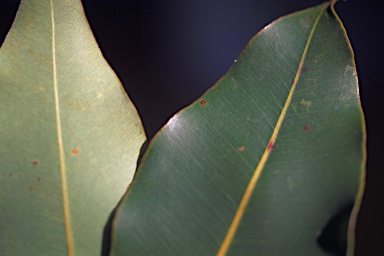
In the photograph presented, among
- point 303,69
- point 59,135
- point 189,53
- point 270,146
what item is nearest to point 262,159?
point 270,146

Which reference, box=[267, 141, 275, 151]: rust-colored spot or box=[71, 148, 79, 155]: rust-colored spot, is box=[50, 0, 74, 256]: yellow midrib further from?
box=[267, 141, 275, 151]: rust-colored spot

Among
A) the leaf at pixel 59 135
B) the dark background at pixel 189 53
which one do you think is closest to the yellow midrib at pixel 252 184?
the leaf at pixel 59 135

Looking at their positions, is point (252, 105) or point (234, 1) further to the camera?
point (234, 1)

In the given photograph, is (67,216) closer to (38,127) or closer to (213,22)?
(38,127)

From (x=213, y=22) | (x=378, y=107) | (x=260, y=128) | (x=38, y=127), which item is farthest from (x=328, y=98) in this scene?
(x=378, y=107)

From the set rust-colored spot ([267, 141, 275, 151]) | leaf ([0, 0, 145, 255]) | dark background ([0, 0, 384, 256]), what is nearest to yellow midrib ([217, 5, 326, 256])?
rust-colored spot ([267, 141, 275, 151])

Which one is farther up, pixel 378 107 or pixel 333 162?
pixel 333 162
